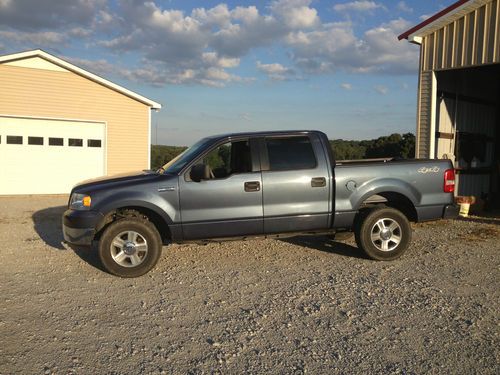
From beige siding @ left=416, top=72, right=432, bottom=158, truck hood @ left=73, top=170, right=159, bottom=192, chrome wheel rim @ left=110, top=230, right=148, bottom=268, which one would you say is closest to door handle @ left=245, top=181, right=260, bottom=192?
truck hood @ left=73, top=170, right=159, bottom=192

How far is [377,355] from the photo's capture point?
3545mm

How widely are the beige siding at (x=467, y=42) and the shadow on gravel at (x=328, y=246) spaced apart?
5.13 meters

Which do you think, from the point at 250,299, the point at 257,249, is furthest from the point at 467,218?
the point at 250,299

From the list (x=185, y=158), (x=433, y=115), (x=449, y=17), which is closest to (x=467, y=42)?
(x=449, y=17)

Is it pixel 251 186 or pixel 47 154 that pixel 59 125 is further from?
pixel 251 186

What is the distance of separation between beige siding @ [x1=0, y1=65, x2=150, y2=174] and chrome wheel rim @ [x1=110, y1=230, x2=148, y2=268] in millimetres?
10838

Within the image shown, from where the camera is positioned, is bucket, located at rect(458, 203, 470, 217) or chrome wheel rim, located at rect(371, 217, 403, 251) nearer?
chrome wheel rim, located at rect(371, 217, 403, 251)

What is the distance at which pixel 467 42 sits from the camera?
30.8ft

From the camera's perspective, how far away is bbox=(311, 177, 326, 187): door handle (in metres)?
6.12

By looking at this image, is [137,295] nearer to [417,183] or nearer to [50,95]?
[417,183]

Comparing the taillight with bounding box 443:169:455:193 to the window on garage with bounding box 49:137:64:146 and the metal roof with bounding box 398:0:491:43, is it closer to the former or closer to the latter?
the metal roof with bounding box 398:0:491:43

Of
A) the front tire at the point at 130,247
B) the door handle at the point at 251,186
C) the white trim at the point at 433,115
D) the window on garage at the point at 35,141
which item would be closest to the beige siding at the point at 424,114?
the white trim at the point at 433,115

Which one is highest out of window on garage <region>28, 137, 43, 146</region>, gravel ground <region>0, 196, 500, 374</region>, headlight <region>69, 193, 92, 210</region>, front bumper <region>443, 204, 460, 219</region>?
window on garage <region>28, 137, 43, 146</region>

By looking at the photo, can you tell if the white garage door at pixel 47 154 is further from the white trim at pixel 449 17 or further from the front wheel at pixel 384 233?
the front wheel at pixel 384 233
